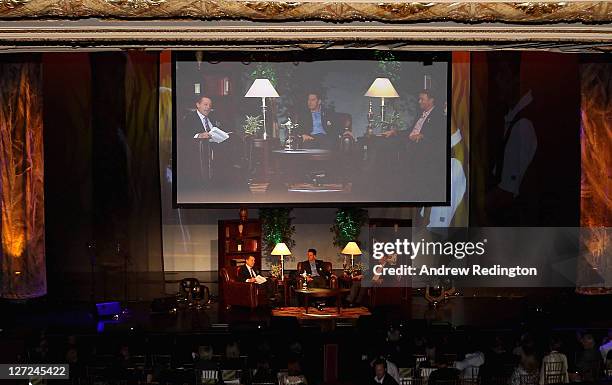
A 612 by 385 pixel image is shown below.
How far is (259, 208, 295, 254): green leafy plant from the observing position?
1866cm

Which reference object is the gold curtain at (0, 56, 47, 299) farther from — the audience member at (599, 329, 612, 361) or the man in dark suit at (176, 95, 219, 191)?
the audience member at (599, 329, 612, 361)

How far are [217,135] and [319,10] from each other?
23.6ft

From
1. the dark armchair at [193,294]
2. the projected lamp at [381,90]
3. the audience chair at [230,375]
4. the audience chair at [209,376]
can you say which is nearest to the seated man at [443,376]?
the audience chair at [230,375]

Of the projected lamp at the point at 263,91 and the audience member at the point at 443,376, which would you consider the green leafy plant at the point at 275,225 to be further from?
the audience member at the point at 443,376

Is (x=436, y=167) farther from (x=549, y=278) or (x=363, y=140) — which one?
(x=549, y=278)

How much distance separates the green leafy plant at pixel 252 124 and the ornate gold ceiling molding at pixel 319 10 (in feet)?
22.6

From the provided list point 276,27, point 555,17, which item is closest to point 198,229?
point 276,27

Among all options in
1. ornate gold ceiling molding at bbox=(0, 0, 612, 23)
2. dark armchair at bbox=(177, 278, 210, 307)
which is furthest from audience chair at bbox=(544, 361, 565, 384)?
dark armchair at bbox=(177, 278, 210, 307)

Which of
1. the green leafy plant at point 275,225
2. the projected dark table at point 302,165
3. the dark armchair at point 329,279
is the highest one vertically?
the projected dark table at point 302,165

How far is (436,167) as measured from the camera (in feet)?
44.4

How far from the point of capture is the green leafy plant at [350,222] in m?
18.9

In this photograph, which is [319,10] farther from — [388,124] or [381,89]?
[388,124]

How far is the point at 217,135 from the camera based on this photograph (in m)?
13.4

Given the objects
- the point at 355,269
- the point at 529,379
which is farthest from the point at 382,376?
the point at 355,269
